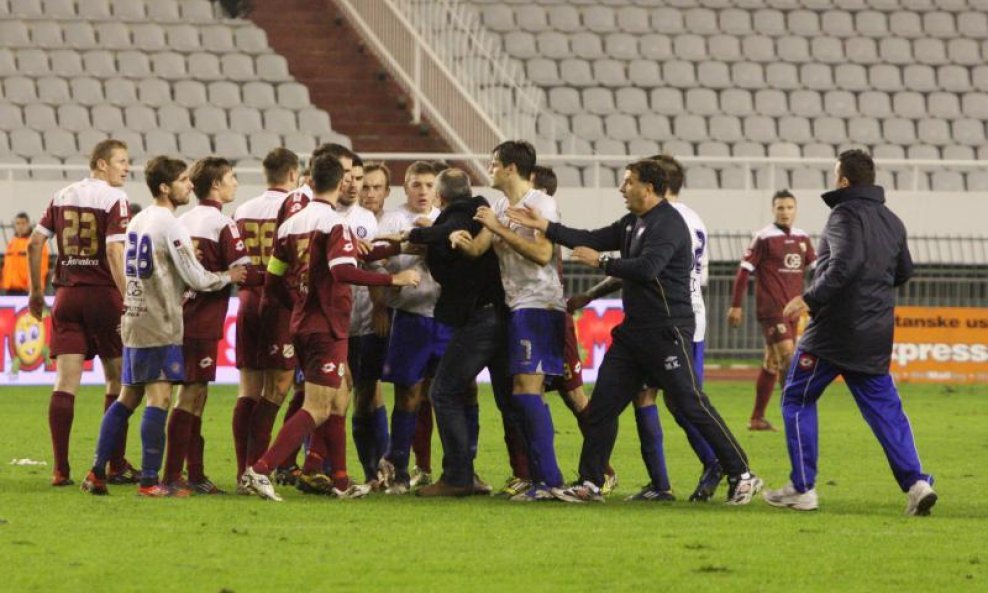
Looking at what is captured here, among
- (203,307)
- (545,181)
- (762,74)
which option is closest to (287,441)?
(203,307)

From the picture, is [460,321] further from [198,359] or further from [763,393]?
[763,393]

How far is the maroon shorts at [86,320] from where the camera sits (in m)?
11.0

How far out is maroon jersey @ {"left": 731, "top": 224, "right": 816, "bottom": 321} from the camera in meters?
16.5

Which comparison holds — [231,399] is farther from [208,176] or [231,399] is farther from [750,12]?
[750,12]

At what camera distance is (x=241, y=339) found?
10.6 meters

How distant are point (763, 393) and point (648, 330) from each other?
6.13 m

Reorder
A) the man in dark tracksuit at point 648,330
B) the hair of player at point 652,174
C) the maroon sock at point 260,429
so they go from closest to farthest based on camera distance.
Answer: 1. the man in dark tracksuit at point 648,330
2. the hair of player at point 652,174
3. the maroon sock at point 260,429

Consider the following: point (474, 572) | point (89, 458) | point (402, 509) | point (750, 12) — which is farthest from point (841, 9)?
point (474, 572)

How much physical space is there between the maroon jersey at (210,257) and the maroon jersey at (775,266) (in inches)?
279

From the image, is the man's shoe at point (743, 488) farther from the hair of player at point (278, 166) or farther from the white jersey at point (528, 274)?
the hair of player at point (278, 166)

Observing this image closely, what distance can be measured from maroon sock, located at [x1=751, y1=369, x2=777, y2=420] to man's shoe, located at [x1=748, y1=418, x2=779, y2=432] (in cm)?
3

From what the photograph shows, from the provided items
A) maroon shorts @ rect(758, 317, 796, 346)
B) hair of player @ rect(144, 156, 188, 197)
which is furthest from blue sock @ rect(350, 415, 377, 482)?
maroon shorts @ rect(758, 317, 796, 346)

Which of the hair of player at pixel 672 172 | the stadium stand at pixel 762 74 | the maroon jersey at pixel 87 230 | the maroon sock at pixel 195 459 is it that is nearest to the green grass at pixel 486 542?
the maroon sock at pixel 195 459

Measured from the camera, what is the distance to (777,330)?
16344 millimetres
